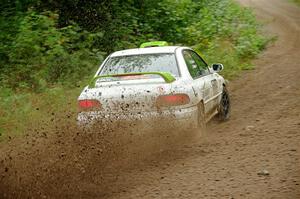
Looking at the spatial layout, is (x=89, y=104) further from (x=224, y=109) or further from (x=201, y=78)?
(x=224, y=109)

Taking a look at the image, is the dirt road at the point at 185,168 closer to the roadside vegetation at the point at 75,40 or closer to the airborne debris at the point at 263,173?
the airborne debris at the point at 263,173

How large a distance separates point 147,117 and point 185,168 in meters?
1.01

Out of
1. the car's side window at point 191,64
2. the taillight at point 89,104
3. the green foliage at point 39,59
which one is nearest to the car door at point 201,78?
the car's side window at point 191,64

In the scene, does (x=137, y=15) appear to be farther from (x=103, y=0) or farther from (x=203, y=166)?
(x=203, y=166)

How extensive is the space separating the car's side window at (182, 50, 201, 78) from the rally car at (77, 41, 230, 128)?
4cm

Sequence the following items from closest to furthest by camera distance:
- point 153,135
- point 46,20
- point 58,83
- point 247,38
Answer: point 153,135
point 58,83
point 46,20
point 247,38

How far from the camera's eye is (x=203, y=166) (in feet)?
21.0

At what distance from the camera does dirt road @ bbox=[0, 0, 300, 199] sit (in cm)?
547

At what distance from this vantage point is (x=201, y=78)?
8234 mm

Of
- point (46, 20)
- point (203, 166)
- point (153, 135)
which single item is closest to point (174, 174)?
point (203, 166)

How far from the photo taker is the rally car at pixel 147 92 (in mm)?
7004

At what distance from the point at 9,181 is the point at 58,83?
6.18m

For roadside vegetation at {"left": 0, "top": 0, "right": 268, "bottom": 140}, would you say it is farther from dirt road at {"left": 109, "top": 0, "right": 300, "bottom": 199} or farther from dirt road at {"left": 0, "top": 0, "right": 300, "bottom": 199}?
dirt road at {"left": 109, "top": 0, "right": 300, "bottom": 199}

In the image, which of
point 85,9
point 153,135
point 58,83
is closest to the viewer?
point 153,135
